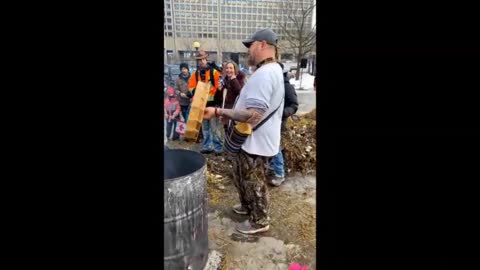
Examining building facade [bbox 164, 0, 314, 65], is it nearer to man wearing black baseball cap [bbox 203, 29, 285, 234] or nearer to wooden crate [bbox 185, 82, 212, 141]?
man wearing black baseball cap [bbox 203, 29, 285, 234]

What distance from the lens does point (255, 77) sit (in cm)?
228

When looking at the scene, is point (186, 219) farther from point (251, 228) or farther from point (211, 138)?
point (211, 138)

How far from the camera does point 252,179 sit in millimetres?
2564

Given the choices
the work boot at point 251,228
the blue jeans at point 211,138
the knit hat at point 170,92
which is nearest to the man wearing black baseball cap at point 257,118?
the work boot at point 251,228

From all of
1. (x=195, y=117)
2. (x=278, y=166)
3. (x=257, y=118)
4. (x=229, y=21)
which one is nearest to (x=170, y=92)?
(x=278, y=166)

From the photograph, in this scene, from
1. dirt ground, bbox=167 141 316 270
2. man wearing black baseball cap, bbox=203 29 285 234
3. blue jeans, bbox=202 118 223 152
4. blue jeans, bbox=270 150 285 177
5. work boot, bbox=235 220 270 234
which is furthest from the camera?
blue jeans, bbox=202 118 223 152

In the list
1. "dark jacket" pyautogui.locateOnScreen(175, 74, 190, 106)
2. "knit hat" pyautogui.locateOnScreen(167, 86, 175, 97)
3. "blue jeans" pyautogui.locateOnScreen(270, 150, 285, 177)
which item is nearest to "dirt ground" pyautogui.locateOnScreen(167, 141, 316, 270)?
"blue jeans" pyautogui.locateOnScreen(270, 150, 285, 177)

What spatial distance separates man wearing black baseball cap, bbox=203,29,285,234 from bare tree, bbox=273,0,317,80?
10.3m

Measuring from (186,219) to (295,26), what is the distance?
40.1 feet

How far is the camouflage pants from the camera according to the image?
8.32 ft

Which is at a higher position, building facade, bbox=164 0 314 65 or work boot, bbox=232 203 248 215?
building facade, bbox=164 0 314 65
